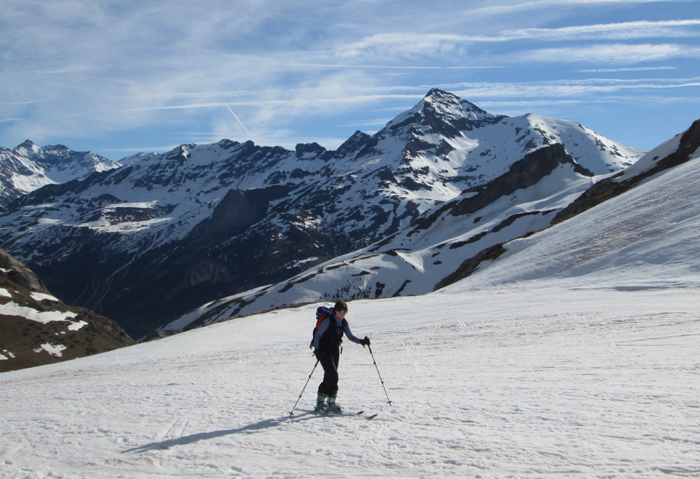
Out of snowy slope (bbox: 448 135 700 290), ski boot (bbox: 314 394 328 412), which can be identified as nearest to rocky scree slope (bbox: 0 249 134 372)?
snowy slope (bbox: 448 135 700 290)

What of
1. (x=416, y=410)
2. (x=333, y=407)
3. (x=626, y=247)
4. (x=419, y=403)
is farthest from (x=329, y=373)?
(x=626, y=247)

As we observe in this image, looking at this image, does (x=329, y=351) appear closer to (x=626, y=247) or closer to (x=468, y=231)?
(x=626, y=247)

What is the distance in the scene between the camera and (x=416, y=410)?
384 inches

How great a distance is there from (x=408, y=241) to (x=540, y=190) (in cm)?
4236

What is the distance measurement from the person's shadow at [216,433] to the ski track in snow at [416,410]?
41mm

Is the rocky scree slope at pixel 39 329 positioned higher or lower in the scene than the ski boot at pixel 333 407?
lower

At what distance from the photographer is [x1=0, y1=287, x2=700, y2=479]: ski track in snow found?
711cm

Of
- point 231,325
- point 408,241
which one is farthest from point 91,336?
point 408,241

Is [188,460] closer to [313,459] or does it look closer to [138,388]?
[313,459]

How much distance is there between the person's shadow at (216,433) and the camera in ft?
27.7

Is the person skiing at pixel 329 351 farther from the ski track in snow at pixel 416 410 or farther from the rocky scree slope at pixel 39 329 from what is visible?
the rocky scree slope at pixel 39 329

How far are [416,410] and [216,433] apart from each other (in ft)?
12.7

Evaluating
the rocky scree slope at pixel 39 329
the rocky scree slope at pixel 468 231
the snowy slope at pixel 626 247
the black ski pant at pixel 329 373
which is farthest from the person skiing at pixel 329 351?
the rocky scree slope at pixel 39 329

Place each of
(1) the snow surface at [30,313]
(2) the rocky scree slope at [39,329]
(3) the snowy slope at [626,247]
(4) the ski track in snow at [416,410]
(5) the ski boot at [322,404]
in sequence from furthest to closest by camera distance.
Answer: (1) the snow surface at [30,313]
(2) the rocky scree slope at [39,329]
(3) the snowy slope at [626,247]
(5) the ski boot at [322,404]
(4) the ski track in snow at [416,410]
